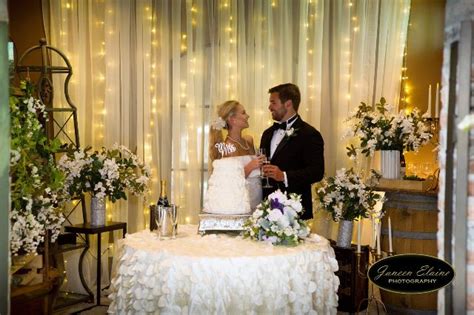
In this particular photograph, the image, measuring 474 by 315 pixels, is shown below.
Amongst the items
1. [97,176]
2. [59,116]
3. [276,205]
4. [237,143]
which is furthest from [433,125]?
[59,116]

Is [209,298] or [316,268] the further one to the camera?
[316,268]

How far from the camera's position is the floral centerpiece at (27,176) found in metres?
2.42

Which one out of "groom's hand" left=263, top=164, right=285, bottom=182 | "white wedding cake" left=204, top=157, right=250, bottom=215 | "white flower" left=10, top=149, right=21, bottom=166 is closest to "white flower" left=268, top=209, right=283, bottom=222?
"white wedding cake" left=204, top=157, right=250, bottom=215

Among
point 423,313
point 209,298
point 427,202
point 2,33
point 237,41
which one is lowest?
point 423,313

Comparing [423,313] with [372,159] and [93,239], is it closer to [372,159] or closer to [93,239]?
[372,159]

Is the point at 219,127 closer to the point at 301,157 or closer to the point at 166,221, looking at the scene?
the point at 166,221

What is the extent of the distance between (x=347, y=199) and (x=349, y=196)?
1.0 inches

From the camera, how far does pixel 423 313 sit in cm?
369

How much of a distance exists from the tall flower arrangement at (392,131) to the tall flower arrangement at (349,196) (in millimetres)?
226

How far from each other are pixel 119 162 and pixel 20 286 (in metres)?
1.97

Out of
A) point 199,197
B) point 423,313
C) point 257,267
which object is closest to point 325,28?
point 199,197

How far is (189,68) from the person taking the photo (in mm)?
4965

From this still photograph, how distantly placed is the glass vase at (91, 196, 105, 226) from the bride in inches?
45.6

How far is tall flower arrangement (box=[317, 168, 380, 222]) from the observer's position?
399 cm
